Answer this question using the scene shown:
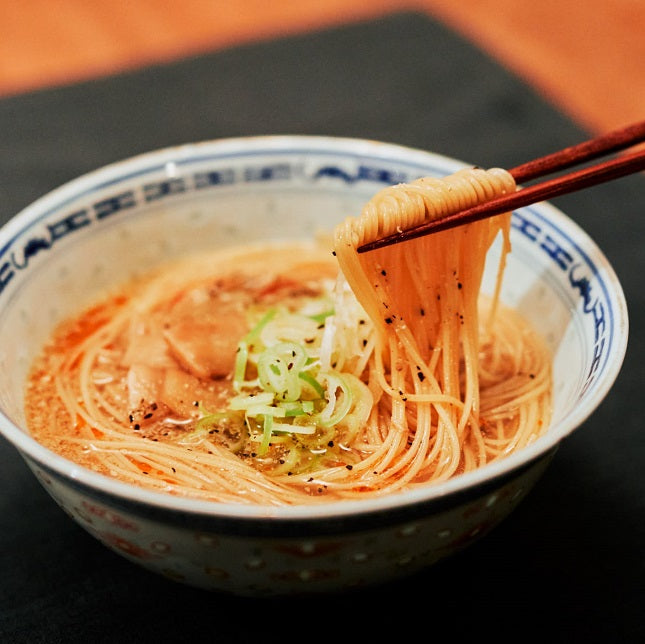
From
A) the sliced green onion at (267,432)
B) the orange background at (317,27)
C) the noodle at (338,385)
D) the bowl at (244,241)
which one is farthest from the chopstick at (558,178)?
the orange background at (317,27)

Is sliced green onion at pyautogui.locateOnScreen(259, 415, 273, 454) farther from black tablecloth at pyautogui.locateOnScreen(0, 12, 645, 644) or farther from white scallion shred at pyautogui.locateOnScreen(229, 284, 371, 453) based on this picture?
black tablecloth at pyautogui.locateOnScreen(0, 12, 645, 644)

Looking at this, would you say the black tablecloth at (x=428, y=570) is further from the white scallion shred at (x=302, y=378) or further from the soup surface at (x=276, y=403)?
the white scallion shred at (x=302, y=378)

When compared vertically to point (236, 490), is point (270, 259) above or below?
above

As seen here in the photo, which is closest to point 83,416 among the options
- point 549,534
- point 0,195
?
point 549,534

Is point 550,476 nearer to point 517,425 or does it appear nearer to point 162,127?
point 517,425

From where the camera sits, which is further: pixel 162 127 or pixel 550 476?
pixel 162 127

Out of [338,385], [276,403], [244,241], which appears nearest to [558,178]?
[338,385]


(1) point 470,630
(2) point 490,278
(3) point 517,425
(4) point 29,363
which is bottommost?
(1) point 470,630

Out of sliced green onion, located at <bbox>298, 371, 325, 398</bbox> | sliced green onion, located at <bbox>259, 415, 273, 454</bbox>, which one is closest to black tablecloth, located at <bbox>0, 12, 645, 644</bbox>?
sliced green onion, located at <bbox>259, 415, 273, 454</bbox>
